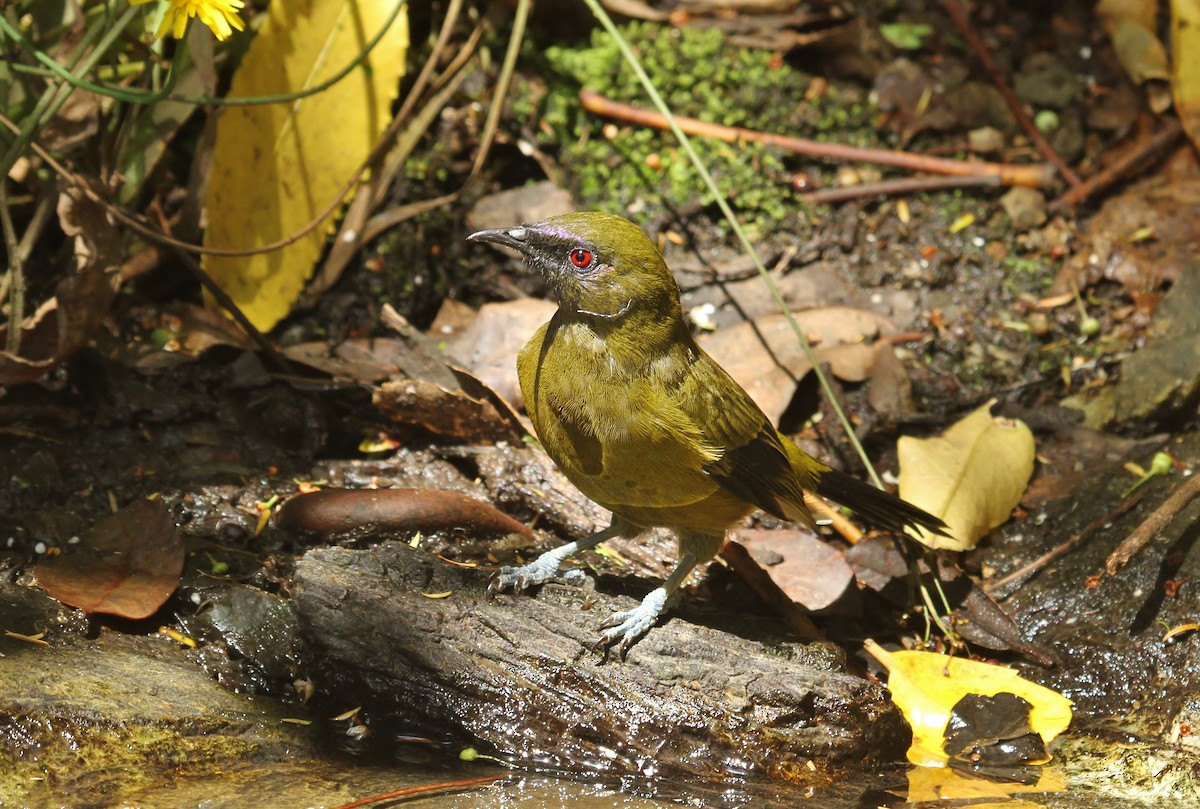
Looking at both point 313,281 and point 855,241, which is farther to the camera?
point 855,241

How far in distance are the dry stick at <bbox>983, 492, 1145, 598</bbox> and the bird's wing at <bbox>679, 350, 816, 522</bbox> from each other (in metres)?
0.87

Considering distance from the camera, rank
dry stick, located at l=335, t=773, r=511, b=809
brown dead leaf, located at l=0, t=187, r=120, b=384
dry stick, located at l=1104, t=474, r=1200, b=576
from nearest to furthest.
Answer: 1. dry stick, located at l=335, t=773, r=511, b=809
2. dry stick, located at l=1104, t=474, r=1200, b=576
3. brown dead leaf, located at l=0, t=187, r=120, b=384

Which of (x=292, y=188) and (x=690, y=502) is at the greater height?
(x=292, y=188)

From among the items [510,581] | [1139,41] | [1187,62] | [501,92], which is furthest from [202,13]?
[1139,41]

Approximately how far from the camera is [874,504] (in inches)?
164

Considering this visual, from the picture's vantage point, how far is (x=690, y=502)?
3.73 m

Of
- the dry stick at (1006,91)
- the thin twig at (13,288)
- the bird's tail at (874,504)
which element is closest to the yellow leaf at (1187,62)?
the dry stick at (1006,91)

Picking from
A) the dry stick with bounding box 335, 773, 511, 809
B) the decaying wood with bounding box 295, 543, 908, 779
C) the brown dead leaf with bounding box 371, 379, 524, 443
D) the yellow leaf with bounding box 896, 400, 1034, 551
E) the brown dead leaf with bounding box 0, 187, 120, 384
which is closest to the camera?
the dry stick with bounding box 335, 773, 511, 809

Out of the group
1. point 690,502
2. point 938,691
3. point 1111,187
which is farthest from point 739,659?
point 1111,187

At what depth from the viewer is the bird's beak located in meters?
3.63

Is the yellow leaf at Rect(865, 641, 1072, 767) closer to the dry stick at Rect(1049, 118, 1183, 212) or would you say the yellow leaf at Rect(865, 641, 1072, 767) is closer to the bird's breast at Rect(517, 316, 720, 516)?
the bird's breast at Rect(517, 316, 720, 516)

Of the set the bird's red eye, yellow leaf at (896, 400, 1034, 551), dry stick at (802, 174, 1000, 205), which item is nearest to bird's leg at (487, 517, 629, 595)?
the bird's red eye

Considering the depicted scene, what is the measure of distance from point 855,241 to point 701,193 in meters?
0.76

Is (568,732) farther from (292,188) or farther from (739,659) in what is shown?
(292,188)
